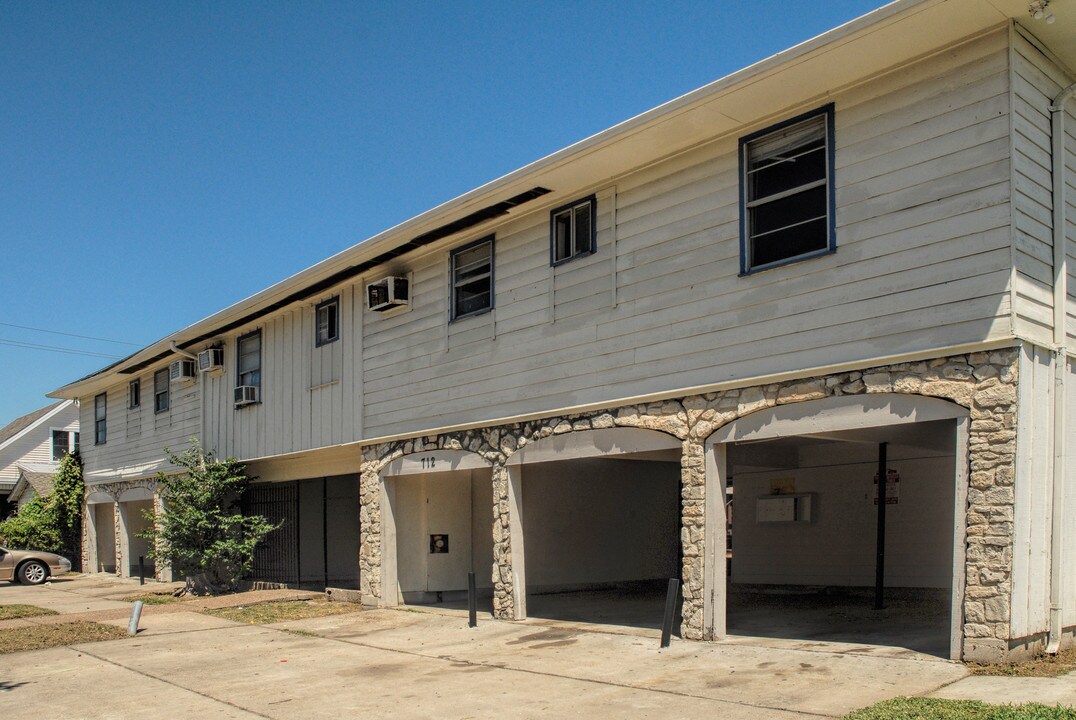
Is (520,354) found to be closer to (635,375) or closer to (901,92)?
(635,375)

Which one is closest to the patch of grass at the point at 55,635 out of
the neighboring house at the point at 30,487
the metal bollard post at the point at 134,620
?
the metal bollard post at the point at 134,620

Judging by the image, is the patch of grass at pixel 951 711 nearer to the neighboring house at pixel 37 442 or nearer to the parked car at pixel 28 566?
Result: the parked car at pixel 28 566

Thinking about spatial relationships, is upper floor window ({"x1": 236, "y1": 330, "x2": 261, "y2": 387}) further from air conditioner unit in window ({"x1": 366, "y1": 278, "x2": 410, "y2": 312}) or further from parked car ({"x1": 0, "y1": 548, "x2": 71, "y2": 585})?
parked car ({"x1": 0, "y1": 548, "x2": 71, "y2": 585})

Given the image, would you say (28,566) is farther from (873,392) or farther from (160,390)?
(873,392)

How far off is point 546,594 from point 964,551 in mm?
9861

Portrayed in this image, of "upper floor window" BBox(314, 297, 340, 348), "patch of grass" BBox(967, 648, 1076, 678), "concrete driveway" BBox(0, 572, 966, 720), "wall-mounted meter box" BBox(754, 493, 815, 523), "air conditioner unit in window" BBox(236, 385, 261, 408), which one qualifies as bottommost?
"concrete driveway" BBox(0, 572, 966, 720)

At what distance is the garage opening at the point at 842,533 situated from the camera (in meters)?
11.4

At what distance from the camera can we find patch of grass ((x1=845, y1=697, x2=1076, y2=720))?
→ 6781mm

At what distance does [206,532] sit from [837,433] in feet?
46.4

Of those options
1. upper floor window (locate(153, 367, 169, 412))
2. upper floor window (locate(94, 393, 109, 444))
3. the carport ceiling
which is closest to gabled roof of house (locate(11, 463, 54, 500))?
upper floor window (locate(94, 393, 109, 444))

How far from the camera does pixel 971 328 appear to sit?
902cm

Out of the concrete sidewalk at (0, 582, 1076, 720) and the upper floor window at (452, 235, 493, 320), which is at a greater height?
the upper floor window at (452, 235, 493, 320)

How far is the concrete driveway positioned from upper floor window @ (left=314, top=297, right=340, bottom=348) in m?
6.26

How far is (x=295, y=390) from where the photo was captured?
19531mm
